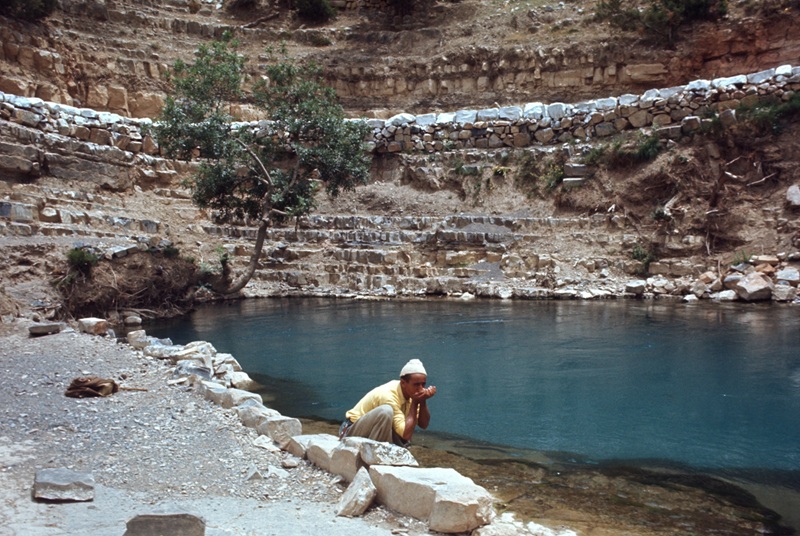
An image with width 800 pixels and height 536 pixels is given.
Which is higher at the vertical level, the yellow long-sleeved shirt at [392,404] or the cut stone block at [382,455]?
the yellow long-sleeved shirt at [392,404]

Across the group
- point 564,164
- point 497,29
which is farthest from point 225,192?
point 497,29

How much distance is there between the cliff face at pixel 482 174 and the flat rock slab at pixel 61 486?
341 inches

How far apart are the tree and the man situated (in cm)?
1216

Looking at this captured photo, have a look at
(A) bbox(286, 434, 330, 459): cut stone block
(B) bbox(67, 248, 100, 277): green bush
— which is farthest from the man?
(B) bbox(67, 248, 100, 277): green bush

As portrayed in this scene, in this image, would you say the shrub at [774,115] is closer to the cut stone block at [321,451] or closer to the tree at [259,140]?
the tree at [259,140]

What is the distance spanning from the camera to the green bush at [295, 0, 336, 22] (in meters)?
34.1

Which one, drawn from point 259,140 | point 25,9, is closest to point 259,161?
point 259,140

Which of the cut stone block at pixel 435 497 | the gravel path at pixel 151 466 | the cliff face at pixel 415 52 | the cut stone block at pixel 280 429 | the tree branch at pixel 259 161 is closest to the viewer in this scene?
the gravel path at pixel 151 466

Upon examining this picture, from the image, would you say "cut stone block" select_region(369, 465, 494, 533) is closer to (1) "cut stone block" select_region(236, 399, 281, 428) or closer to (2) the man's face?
(2) the man's face

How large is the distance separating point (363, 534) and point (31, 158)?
18.4m

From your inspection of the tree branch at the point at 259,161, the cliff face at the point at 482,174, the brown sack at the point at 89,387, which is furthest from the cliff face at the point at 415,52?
the brown sack at the point at 89,387

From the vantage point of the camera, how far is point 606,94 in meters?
26.6

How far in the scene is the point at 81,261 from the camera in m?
14.3

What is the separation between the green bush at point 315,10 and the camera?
34.1m
